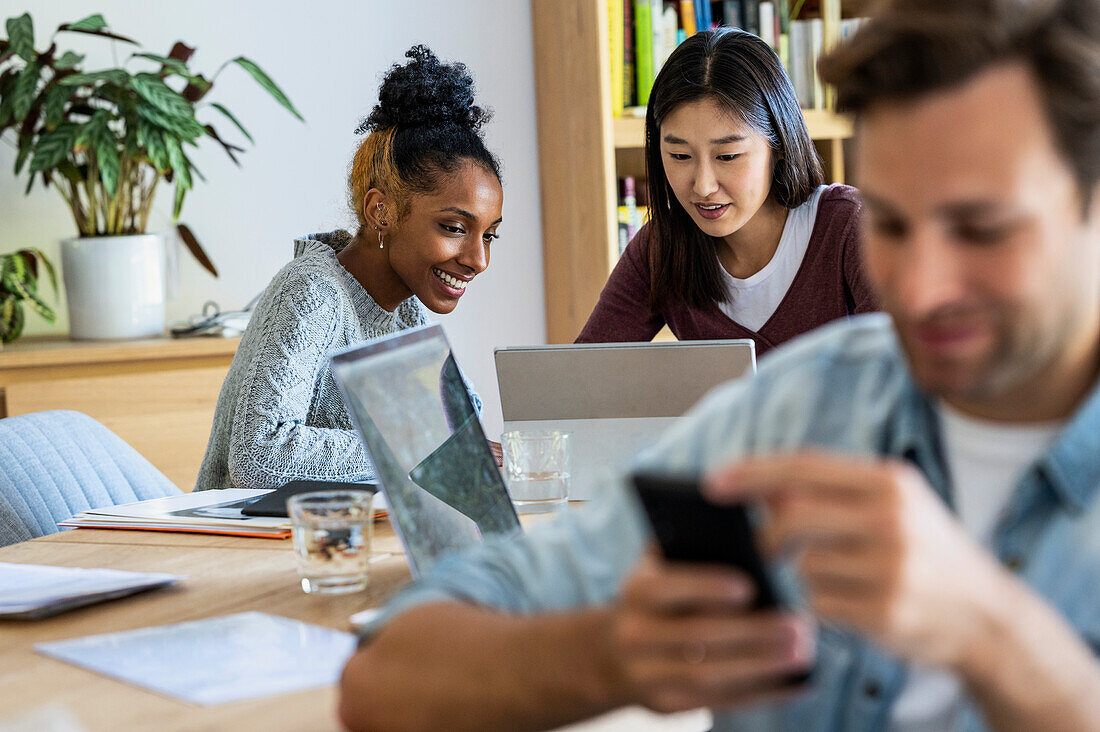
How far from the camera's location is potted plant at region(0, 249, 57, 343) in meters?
2.78

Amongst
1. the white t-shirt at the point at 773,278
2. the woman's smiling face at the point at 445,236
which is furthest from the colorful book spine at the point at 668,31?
the woman's smiling face at the point at 445,236

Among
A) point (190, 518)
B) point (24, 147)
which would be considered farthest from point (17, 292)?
point (190, 518)

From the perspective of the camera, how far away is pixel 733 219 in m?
2.30

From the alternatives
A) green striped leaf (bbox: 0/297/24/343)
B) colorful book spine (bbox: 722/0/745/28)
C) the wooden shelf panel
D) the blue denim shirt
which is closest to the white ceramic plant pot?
green striped leaf (bbox: 0/297/24/343)

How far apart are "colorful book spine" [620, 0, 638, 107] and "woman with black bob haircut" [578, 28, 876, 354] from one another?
3.02ft

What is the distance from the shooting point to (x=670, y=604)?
606 millimetres

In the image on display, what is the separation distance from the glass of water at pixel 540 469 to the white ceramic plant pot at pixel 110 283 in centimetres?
163

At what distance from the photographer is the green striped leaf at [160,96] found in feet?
8.88

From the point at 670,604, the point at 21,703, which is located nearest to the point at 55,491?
the point at 21,703

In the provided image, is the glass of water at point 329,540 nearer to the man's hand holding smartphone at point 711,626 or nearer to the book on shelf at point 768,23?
the man's hand holding smartphone at point 711,626

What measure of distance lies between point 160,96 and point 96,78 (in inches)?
5.6

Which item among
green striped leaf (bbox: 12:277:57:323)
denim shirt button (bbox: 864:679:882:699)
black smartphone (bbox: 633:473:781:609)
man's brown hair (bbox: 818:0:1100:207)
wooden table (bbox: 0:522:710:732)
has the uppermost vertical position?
man's brown hair (bbox: 818:0:1100:207)

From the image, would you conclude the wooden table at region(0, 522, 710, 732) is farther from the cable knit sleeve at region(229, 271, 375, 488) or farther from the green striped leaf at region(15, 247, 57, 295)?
the green striped leaf at region(15, 247, 57, 295)

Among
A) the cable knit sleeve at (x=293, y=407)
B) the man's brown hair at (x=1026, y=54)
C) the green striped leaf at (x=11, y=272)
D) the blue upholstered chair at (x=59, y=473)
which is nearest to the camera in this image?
the man's brown hair at (x=1026, y=54)
